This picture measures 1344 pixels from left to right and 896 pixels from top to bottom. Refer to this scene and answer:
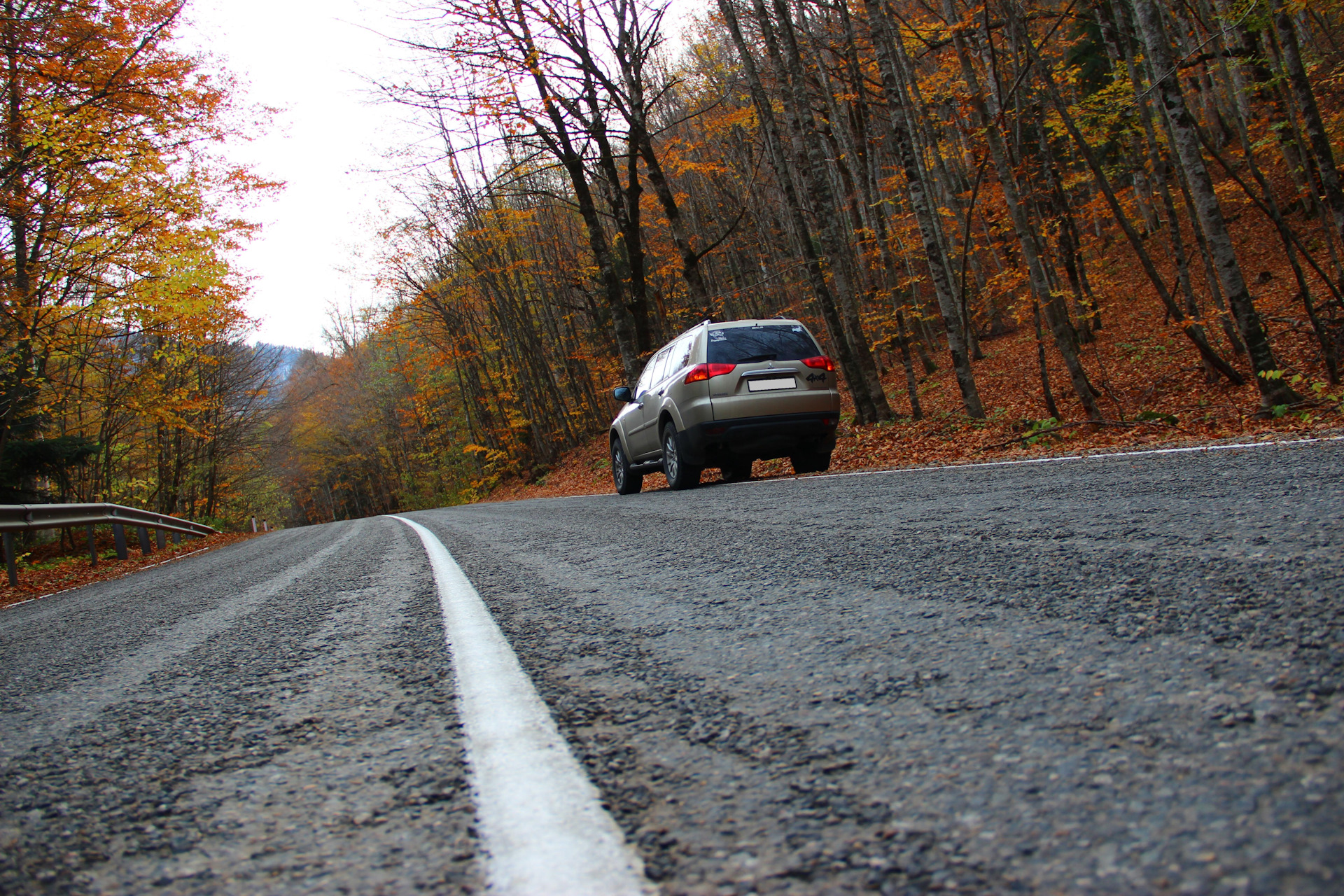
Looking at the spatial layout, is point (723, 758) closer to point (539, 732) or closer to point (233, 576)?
point (539, 732)

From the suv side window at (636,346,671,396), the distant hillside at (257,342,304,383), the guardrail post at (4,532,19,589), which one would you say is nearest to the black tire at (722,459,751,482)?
the suv side window at (636,346,671,396)

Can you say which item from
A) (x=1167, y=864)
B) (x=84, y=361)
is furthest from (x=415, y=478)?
(x=1167, y=864)

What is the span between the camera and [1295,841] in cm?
84

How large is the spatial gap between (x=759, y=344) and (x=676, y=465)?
6.66ft

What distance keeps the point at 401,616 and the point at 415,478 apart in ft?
150

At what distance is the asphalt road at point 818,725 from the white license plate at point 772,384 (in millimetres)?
5705

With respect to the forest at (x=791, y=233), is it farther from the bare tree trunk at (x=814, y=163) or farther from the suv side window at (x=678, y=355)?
the suv side window at (x=678, y=355)

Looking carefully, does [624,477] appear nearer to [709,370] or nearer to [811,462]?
[811,462]

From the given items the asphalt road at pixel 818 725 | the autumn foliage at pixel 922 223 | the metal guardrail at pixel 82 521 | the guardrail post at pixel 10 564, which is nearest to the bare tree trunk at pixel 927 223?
the autumn foliage at pixel 922 223

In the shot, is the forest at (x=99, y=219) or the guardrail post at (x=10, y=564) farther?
the forest at (x=99, y=219)

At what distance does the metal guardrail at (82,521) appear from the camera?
953 cm

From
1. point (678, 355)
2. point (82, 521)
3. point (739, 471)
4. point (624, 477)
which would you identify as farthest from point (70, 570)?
point (739, 471)

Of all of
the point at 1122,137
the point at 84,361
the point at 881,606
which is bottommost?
the point at 881,606

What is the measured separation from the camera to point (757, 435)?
30.0ft
